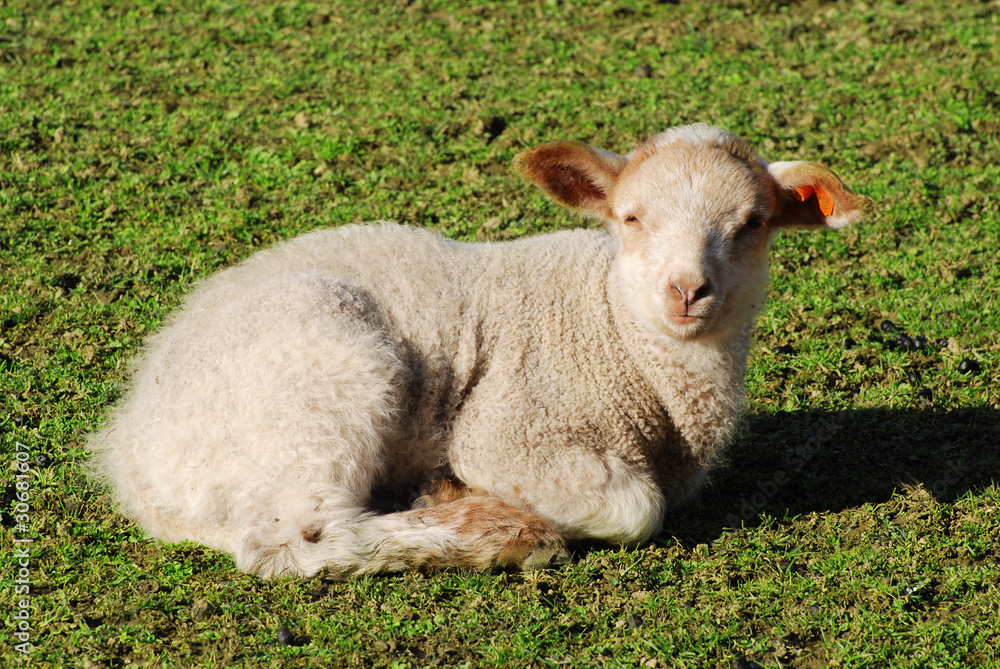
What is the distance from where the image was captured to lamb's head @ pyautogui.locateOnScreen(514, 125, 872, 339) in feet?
13.3

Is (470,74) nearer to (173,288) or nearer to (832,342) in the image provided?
(173,288)

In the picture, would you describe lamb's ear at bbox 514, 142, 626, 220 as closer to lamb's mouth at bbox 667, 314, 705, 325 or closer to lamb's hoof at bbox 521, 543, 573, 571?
lamb's mouth at bbox 667, 314, 705, 325

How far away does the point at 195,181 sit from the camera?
7.58 metres

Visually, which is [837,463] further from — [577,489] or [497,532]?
[497,532]

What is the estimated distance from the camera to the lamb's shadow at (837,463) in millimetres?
4742

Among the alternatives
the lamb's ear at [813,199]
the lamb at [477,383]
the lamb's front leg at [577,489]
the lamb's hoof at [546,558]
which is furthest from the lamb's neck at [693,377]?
the lamb's hoof at [546,558]

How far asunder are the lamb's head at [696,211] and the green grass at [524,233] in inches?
44.1

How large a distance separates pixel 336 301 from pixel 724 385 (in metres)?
1.82

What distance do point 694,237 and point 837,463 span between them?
180cm

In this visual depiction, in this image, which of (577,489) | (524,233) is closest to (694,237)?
(577,489)

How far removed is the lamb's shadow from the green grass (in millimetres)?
21

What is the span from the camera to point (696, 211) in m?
4.09

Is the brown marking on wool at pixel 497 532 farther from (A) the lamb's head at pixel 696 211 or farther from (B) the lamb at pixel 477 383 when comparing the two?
Answer: (A) the lamb's head at pixel 696 211

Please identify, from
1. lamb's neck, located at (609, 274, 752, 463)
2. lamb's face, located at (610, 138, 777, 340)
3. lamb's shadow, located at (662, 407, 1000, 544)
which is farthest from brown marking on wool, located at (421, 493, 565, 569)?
lamb's face, located at (610, 138, 777, 340)
